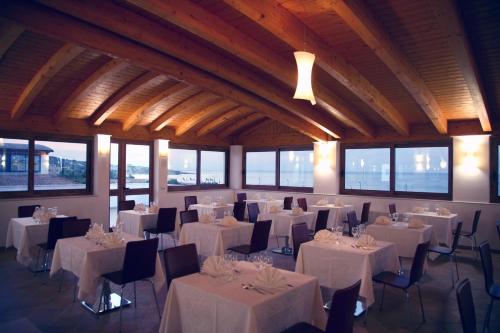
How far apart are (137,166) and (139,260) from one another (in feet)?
23.0

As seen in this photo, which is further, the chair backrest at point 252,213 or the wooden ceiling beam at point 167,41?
the chair backrest at point 252,213

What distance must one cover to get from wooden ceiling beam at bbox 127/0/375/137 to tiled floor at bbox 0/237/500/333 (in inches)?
144

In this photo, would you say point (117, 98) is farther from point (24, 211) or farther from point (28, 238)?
point (28, 238)

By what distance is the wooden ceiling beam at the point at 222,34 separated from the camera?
4398 mm

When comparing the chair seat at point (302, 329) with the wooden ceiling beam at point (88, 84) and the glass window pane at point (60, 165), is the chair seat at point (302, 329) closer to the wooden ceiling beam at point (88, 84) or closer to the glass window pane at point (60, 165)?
the wooden ceiling beam at point (88, 84)

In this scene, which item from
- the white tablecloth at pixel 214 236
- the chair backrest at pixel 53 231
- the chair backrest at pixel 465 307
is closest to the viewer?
the chair backrest at pixel 465 307

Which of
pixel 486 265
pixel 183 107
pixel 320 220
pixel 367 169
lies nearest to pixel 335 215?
pixel 320 220

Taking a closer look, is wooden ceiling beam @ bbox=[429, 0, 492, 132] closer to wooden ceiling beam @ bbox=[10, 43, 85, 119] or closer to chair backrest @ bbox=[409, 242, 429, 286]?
chair backrest @ bbox=[409, 242, 429, 286]

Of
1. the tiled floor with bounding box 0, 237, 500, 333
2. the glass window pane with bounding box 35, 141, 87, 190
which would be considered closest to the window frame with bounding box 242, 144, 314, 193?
the glass window pane with bounding box 35, 141, 87, 190

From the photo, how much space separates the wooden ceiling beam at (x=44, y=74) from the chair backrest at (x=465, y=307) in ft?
19.1

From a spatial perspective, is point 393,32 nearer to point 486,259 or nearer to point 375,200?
point 486,259

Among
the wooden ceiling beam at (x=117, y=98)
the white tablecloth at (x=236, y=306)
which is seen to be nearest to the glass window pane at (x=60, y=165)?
the wooden ceiling beam at (x=117, y=98)

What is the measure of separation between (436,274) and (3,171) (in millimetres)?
9183

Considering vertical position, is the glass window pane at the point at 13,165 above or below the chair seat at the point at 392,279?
above
